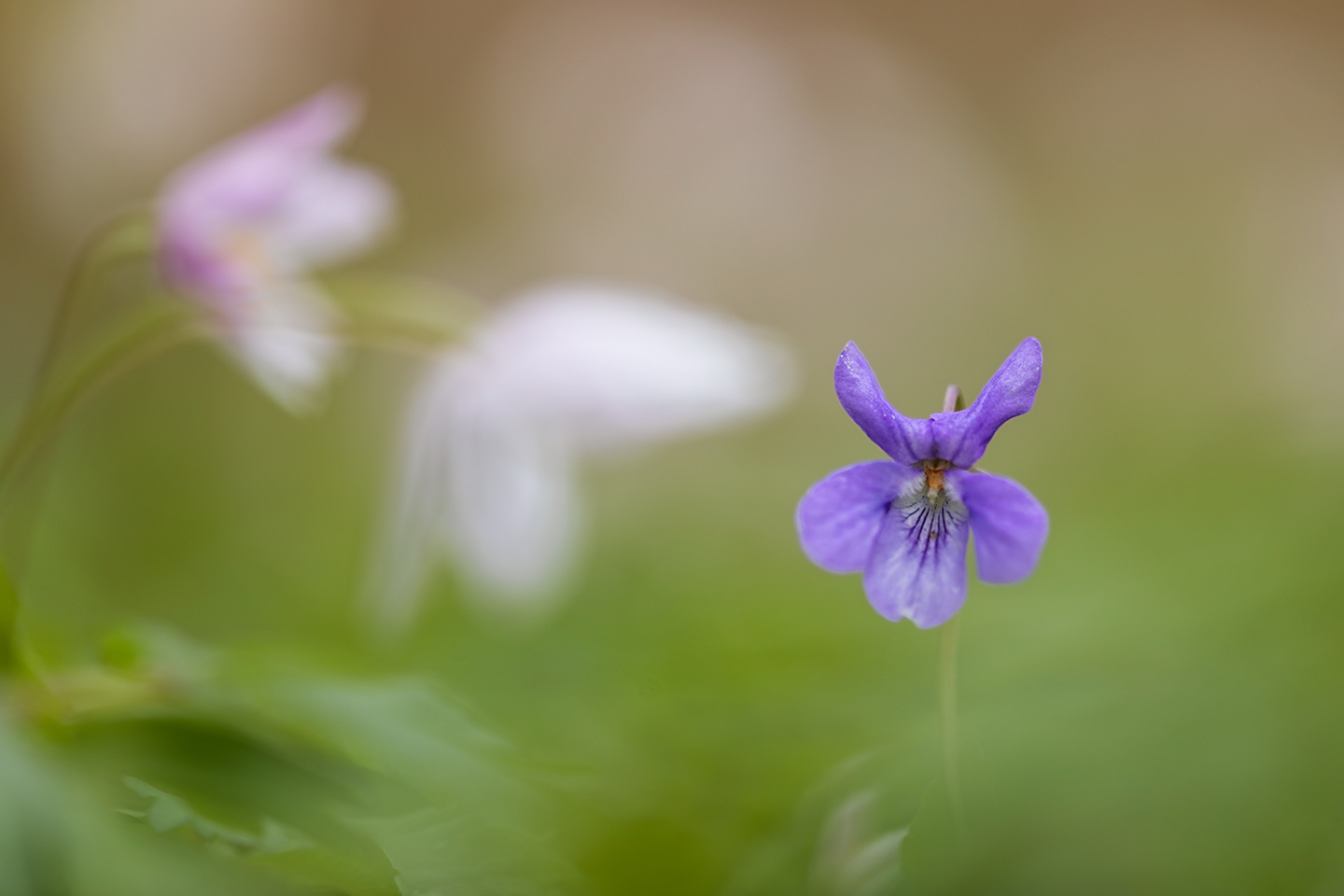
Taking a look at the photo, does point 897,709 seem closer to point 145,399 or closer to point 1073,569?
point 1073,569

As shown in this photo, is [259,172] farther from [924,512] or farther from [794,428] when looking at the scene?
[794,428]

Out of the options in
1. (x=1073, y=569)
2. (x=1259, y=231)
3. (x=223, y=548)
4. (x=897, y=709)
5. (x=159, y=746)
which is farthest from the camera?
(x=1259, y=231)

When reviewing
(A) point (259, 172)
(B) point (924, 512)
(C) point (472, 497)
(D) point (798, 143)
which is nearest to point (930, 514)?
(B) point (924, 512)

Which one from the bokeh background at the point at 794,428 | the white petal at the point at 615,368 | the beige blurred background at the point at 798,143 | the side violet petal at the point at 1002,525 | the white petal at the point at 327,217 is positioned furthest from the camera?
the beige blurred background at the point at 798,143

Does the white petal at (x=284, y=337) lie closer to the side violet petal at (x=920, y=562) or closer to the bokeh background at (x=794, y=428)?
the bokeh background at (x=794, y=428)

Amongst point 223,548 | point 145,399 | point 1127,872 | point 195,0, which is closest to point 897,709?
point 1127,872

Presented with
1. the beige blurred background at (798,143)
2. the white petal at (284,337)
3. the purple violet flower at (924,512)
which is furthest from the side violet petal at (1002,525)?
the beige blurred background at (798,143)

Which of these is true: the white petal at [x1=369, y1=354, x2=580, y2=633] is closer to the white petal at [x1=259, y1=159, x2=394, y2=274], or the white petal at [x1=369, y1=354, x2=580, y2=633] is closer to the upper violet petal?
the white petal at [x1=259, y1=159, x2=394, y2=274]

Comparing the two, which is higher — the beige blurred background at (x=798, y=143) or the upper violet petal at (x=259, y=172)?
the beige blurred background at (x=798, y=143)
